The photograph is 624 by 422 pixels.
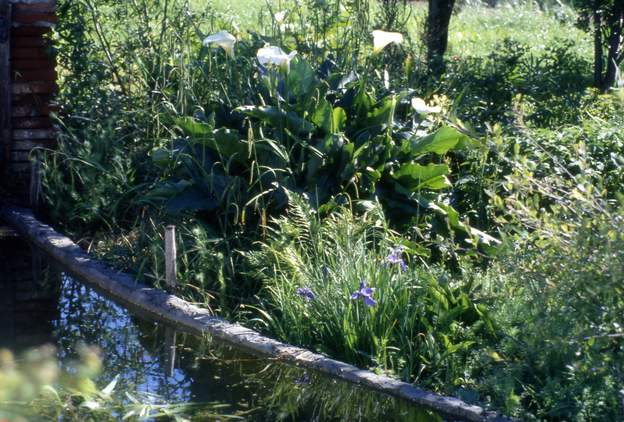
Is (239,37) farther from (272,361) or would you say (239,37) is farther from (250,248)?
(272,361)

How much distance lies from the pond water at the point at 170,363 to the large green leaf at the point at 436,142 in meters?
2.34

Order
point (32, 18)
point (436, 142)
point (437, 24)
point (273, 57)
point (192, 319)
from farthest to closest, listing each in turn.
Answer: point (437, 24), point (32, 18), point (436, 142), point (273, 57), point (192, 319)

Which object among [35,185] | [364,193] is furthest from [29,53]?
[364,193]

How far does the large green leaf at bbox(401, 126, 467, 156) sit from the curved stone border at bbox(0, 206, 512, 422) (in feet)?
7.01

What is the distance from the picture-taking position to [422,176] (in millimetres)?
7172

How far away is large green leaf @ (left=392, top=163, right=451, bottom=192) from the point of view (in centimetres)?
713

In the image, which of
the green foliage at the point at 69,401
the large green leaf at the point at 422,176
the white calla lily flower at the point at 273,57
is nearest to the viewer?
the green foliage at the point at 69,401

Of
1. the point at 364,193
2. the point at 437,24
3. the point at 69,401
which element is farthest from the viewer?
the point at 437,24

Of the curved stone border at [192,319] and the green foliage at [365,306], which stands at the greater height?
the green foliage at [365,306]

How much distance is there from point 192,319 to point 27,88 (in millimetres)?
3767

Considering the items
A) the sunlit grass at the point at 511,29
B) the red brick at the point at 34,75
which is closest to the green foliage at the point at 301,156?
the red brick at the point at 34,75

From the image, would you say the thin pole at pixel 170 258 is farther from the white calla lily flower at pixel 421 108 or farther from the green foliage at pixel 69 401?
the white calla lily flower at pixel 421 108

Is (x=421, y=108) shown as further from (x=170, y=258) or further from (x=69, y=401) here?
(x=69, y=401)

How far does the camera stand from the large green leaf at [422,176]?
23.4 ft
